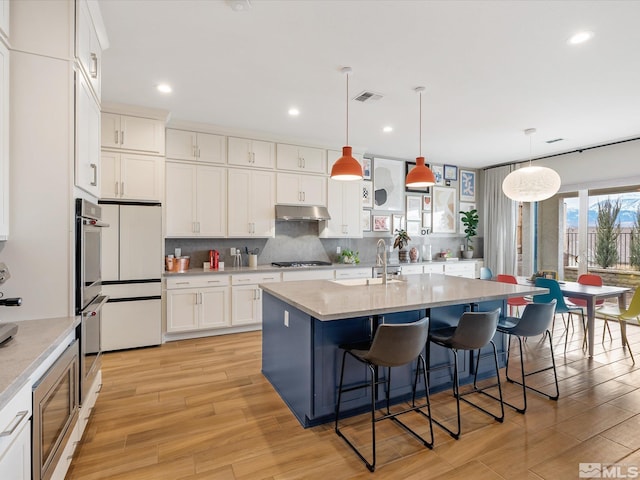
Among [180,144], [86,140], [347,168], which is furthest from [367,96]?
[86,140]

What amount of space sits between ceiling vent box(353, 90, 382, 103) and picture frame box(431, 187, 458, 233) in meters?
3.81

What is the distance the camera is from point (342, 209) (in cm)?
575

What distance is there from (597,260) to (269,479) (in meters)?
6.43

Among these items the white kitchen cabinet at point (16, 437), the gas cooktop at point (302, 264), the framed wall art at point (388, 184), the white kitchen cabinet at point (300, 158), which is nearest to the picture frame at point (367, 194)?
the framed wall art at point (388, 184)

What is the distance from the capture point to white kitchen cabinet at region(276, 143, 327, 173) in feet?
17.1

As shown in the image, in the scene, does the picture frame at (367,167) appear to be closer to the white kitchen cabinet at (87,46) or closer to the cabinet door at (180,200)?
the cabinet door at (180,200)

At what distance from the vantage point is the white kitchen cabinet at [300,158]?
5.23 metres

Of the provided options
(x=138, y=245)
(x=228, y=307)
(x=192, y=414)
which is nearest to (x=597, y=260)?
(x=228, y=307)

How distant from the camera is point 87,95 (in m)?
2.26

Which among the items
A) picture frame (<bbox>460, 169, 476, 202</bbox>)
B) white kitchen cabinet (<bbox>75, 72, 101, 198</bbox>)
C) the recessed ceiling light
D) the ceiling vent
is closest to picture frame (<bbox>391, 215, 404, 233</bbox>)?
picture frame (<bbox>460, 169, 476, 202</bbox>)

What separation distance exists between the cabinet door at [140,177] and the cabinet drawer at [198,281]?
104 cm

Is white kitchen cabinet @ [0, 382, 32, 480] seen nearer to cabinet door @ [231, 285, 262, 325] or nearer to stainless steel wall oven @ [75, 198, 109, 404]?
stainless steel wall oven @ [75, 198, 109, 404]

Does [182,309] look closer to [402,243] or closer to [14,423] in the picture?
[14,423]

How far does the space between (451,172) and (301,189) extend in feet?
12.1
